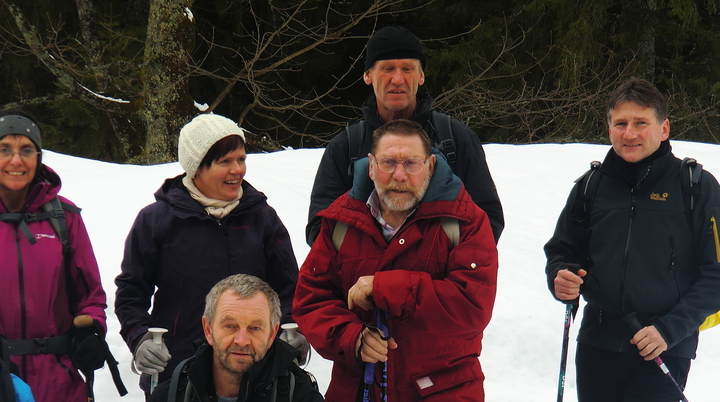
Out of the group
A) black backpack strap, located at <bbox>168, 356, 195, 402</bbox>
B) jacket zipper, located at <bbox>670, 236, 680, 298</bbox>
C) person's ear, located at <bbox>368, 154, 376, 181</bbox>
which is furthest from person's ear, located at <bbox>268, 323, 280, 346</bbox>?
jacket zipper, located at <bbox>670, 236, 680, 298</bbox>

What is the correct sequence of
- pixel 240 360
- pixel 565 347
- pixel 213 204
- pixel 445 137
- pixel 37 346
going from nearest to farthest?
1. pixel 240 360
2. pixel 37 346
3. pixel 213 204
4. pixel 445 137
5. pixel 565 347

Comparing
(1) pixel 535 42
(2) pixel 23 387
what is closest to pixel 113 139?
(1) pixel 535 42

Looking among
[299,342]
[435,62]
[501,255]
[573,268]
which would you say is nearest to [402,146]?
[299,342]

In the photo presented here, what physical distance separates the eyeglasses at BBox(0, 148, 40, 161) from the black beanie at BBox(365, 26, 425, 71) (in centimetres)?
146

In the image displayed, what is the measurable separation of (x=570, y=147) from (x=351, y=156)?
689cm

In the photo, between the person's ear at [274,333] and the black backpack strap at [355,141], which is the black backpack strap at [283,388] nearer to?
the person's ear at [274,333]

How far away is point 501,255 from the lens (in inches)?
257

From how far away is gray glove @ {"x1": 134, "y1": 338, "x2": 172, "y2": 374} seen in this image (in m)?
2.92

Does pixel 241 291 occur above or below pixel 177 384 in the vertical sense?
above

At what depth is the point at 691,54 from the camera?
631 inches

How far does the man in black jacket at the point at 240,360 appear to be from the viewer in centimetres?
273

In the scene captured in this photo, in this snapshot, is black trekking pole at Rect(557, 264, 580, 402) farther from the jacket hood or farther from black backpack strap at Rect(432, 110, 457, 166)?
the jacket hood

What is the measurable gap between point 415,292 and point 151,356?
1.06 meters

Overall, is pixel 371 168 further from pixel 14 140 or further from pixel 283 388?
pixel 14 140
